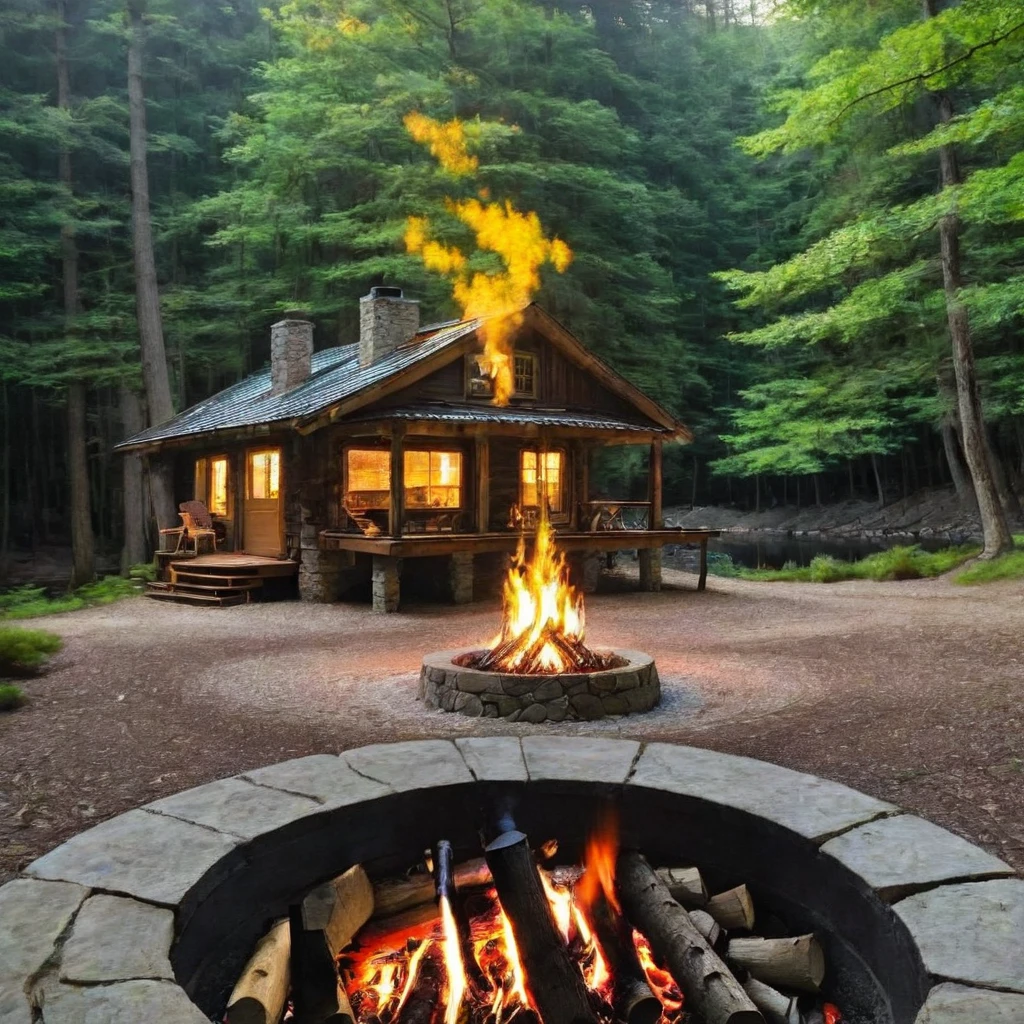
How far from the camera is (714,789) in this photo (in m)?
3.65

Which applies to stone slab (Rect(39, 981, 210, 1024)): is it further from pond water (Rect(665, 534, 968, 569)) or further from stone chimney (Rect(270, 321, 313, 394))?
pond water (Rect(665, 534, 968, 569))

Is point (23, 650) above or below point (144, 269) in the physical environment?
below

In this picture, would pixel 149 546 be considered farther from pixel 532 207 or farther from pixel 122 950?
pixel 122 950

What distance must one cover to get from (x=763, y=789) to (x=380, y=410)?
1157 cm

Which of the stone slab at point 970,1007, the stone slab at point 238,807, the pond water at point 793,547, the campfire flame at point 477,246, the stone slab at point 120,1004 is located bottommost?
the pond water at point 793,547

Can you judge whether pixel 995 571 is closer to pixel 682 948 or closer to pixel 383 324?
pixel 383 324

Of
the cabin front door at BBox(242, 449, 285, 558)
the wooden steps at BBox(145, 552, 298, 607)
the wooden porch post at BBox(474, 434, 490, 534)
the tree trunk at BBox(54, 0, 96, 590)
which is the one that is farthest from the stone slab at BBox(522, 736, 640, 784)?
the tree trunk at BBox(54, 0, 96, 590)

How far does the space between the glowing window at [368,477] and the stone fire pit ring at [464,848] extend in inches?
522

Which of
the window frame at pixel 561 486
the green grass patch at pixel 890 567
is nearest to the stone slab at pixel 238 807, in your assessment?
the window frame at pixel 561 486

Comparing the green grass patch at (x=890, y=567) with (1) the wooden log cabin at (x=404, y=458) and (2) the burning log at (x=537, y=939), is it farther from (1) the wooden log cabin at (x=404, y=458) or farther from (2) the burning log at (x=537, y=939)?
(2) the burning log at (x=537, y=939)

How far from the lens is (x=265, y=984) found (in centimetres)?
274

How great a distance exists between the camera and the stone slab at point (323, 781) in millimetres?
3611

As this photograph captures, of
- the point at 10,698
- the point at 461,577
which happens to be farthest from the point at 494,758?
the point at 461,577

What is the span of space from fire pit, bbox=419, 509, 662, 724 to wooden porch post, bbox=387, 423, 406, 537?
6.23 meters
